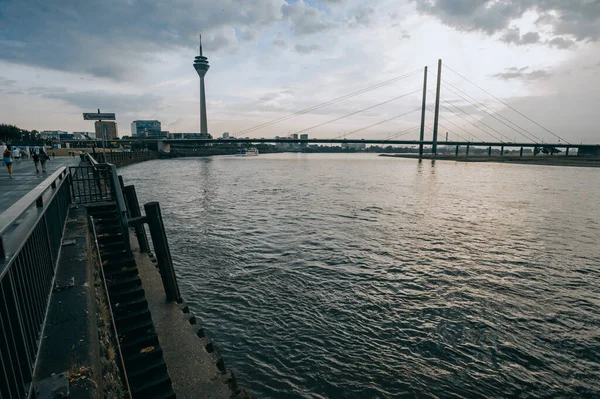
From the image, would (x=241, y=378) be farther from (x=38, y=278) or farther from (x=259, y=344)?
(x=38, y=278)

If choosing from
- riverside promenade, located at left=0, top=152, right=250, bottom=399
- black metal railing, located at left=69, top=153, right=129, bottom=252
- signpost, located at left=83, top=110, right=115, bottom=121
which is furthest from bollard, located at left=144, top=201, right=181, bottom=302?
signpost, located at left=83, top=110, right=115, bottom=121

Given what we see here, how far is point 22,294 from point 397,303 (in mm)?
7977

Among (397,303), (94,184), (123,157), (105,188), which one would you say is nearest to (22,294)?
(397,303)

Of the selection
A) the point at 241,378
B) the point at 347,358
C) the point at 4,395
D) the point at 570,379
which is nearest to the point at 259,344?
the point at 241,378

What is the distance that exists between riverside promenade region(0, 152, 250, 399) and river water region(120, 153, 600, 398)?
116cm

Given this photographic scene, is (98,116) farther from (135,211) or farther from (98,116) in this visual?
(135,211)

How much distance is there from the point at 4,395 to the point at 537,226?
2156 centimetres

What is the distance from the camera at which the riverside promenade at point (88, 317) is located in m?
2.47

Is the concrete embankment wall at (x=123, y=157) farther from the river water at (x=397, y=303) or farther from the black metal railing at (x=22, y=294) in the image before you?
the black metal railing at (x=22, y=294)

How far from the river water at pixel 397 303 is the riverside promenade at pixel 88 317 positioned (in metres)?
1.16

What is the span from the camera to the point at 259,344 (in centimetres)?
682

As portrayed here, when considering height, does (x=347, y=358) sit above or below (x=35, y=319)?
below

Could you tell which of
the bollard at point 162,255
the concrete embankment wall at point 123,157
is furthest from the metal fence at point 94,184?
the concrete embankment wall at point 123,157

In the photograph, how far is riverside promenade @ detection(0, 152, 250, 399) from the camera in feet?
8.09
